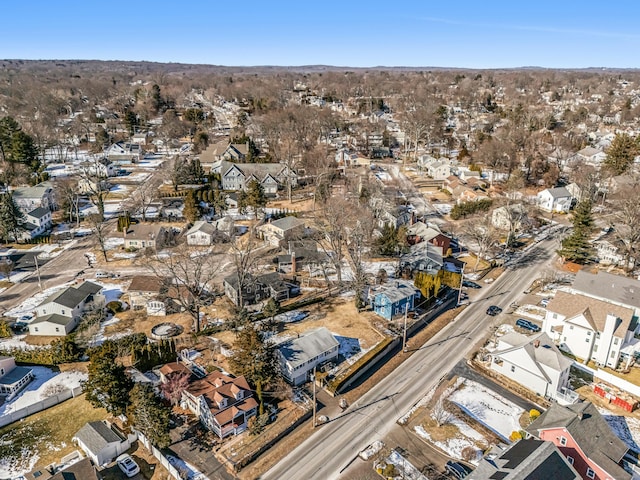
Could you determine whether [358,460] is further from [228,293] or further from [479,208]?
[479,208]

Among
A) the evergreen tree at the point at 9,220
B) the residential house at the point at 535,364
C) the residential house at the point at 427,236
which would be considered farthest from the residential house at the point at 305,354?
the evergreen tree at the point at 9,220

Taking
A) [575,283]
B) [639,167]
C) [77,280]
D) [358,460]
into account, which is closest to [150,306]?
[77,280]

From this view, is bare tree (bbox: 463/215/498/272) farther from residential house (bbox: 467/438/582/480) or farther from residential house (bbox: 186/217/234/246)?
residential house (bbox: 186/217/234/246)

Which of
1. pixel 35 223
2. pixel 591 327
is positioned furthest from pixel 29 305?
pixel 591 327

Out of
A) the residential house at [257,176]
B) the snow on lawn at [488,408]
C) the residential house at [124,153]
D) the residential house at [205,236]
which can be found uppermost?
the residential house at [124,153]

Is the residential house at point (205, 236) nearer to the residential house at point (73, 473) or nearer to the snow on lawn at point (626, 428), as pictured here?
the residential house at point (73, 473)

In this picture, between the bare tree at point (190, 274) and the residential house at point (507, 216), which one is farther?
the residential house at point (507, 216)

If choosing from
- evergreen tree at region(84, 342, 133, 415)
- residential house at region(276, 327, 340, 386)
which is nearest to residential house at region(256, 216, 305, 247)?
residential house at region(276, 327, 340, 386)
